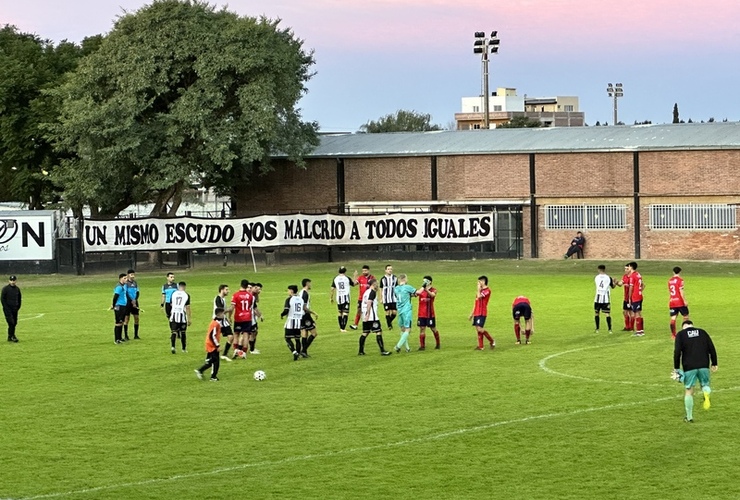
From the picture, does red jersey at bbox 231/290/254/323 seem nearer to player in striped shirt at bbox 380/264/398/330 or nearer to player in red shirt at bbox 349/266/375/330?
player in striped shirt at bbox 380/264/398/330

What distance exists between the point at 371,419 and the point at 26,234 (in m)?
45.1

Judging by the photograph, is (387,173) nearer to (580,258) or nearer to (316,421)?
(580,258)

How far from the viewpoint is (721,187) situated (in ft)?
220

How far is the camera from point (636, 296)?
3553 centimetres

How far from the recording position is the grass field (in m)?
19.0

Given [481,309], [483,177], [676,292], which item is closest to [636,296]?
[676,292]

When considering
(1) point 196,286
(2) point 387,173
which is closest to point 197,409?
(1) point 196,286

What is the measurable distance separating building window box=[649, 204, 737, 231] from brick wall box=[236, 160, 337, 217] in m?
20.3

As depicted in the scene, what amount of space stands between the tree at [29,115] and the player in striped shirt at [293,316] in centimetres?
4542

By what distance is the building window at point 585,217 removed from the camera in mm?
69062

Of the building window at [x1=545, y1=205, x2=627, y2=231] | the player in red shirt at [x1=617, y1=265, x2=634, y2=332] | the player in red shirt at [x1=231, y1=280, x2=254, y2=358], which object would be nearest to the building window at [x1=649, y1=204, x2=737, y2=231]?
the building window at [x1=545, y1=205, x2=627, y2=231]

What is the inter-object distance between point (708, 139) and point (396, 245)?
60.2 ft

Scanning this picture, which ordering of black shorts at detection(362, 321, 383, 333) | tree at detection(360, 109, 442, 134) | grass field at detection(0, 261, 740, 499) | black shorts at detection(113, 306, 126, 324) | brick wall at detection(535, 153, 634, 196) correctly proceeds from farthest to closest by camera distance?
tree at detection(360, 109, 442, 134) → brick wall at detection(535, 153, 634, 196) → black shorts at detection(113, 306, 126, 324) → black shorts at detection(362, 321, 383, 333) → grass field at detection(0, 261, 740, 499)

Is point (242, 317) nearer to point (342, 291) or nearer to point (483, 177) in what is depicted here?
point (342, 291)
